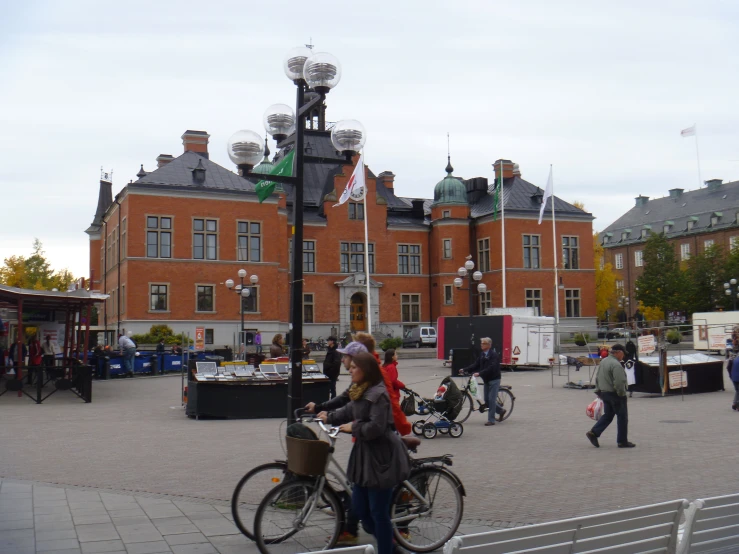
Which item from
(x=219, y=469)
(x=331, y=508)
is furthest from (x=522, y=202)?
(x=331, y=508)

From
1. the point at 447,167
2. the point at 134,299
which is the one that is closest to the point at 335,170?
the point at 447,167

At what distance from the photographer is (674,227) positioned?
88188 millimetres

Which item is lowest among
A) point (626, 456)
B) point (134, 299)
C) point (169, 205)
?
point (626, 456)

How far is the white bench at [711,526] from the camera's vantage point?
4.73 meters

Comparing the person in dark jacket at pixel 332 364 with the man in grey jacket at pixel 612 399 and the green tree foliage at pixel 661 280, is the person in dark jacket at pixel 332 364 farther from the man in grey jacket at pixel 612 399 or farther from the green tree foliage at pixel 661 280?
the green tree foliage at pixel 661 280

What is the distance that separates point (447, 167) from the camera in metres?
58.7

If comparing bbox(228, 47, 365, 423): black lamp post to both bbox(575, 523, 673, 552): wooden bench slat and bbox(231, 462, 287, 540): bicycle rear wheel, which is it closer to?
bbox(231, 462, 287, 540): bicycle rear wheel

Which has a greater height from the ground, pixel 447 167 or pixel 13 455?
pixel 447 167

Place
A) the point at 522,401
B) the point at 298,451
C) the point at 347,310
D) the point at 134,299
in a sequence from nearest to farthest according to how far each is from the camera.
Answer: the point at 298,451, the point at 522,401, the point at 134,299, the point at 347,310

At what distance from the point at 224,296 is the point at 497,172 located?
71.2 ft

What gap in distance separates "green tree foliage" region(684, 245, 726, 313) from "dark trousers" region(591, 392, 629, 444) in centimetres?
6035

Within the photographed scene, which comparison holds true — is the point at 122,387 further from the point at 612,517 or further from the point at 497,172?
the point at 497,172

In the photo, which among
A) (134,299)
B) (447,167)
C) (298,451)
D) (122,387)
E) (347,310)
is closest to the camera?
(298,451)

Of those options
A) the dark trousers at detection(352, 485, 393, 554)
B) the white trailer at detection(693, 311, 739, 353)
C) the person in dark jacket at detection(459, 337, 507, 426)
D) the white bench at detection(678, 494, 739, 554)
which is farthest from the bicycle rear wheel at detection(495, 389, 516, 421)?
the white trailer at detection(693, 311, 739, 353)
